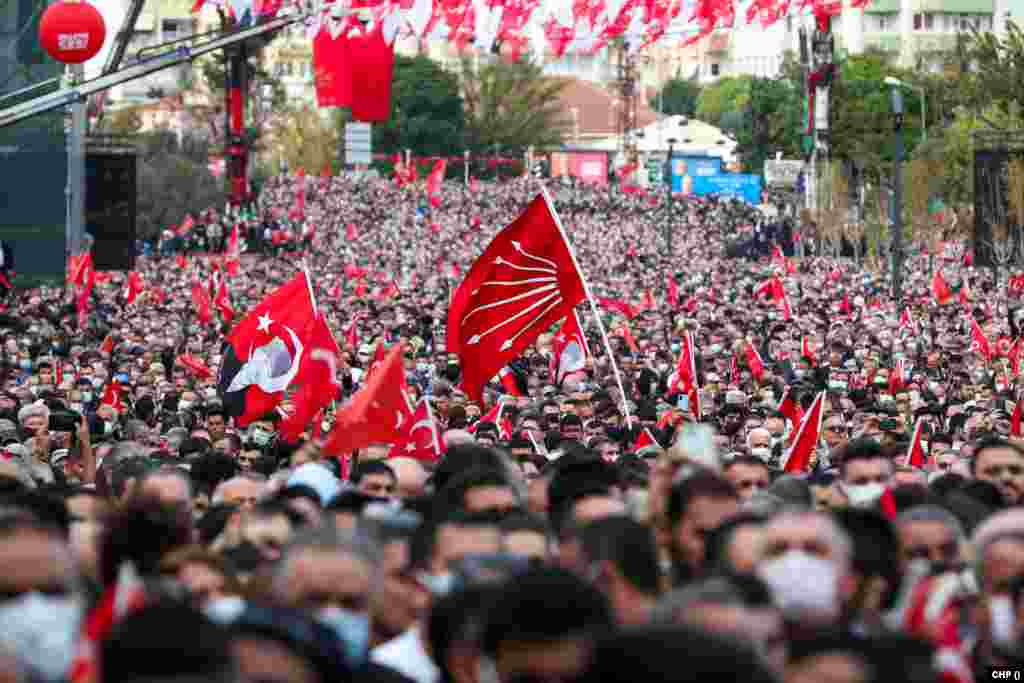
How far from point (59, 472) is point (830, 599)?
7.96 metres

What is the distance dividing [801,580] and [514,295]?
9.90 meters

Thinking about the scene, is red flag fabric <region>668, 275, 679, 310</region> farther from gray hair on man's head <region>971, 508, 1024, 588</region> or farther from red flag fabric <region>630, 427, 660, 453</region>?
gray hair on man's head <region>971, 508, 1024, 588</region>

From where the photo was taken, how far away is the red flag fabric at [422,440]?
1217cm

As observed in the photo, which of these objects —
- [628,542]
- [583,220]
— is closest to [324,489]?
[628,542]

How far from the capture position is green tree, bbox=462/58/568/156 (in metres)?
137

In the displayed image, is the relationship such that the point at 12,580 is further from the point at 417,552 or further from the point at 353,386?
the point at 353,386

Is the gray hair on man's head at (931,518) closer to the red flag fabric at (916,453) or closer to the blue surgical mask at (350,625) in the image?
the blue surgical mask at (350,625)

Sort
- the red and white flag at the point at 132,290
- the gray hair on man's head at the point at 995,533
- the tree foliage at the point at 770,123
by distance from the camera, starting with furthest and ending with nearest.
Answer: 1. the tree foliage at the point at 770,123
2. the red and white flag at the point at 132,290
3. the gray hair on man's head at the point at 995,533

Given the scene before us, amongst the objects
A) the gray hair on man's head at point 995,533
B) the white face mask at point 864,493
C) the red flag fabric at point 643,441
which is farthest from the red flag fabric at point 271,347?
the gray hair on man's head at point 995,533

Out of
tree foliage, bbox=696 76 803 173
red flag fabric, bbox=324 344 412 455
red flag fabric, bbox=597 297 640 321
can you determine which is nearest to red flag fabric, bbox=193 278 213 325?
red flag fabric, bbox=597 297 640 321

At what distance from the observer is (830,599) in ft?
17.8

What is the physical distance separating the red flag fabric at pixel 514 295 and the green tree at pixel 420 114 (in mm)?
110646

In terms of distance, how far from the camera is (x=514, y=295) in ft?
50.1

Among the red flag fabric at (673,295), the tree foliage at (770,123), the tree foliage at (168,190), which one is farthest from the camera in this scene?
the tree foliage at (770,123)
